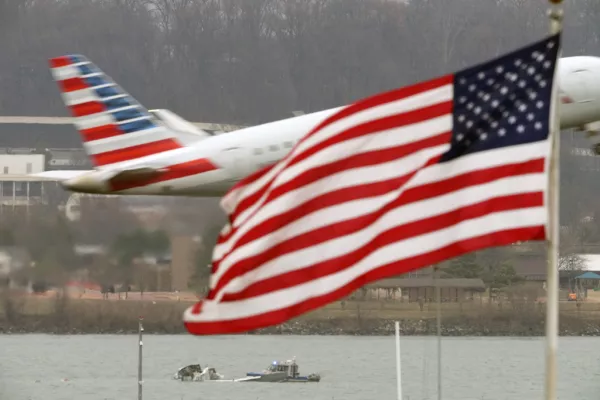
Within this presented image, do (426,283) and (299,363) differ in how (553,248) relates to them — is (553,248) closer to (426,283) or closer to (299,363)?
(426,283)

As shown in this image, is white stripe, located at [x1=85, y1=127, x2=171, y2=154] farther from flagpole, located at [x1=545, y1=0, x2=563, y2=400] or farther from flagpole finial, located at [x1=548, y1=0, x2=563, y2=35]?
flagpole finial, located at [x1=548, y1=0, x2=563, y2=35]

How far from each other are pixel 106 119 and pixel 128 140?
1422mm

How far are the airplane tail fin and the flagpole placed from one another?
93.5ft

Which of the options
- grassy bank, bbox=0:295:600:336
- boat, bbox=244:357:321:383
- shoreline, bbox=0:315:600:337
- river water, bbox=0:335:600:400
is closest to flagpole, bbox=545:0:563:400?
river water, bbox=0:335:600:400

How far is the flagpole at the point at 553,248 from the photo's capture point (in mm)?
12328

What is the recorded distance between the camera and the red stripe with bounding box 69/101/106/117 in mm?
43938

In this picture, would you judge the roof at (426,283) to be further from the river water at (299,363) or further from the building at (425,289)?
the river water at (299,363)

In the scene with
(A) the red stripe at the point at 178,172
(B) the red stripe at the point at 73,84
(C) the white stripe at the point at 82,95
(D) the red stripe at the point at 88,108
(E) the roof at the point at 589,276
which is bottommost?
(A) the red stripe at the point at 178,172

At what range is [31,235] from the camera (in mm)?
43969

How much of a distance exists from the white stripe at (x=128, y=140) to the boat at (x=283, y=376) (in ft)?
72.1

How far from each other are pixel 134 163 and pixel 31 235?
14.2 ft

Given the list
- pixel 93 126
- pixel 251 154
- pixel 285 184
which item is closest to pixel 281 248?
pixel 285 184

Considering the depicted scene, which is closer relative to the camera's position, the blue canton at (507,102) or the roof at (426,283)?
the blue canton at (507,102)

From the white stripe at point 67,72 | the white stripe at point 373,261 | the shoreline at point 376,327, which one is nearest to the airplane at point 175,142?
the white stripe at point 67,72
